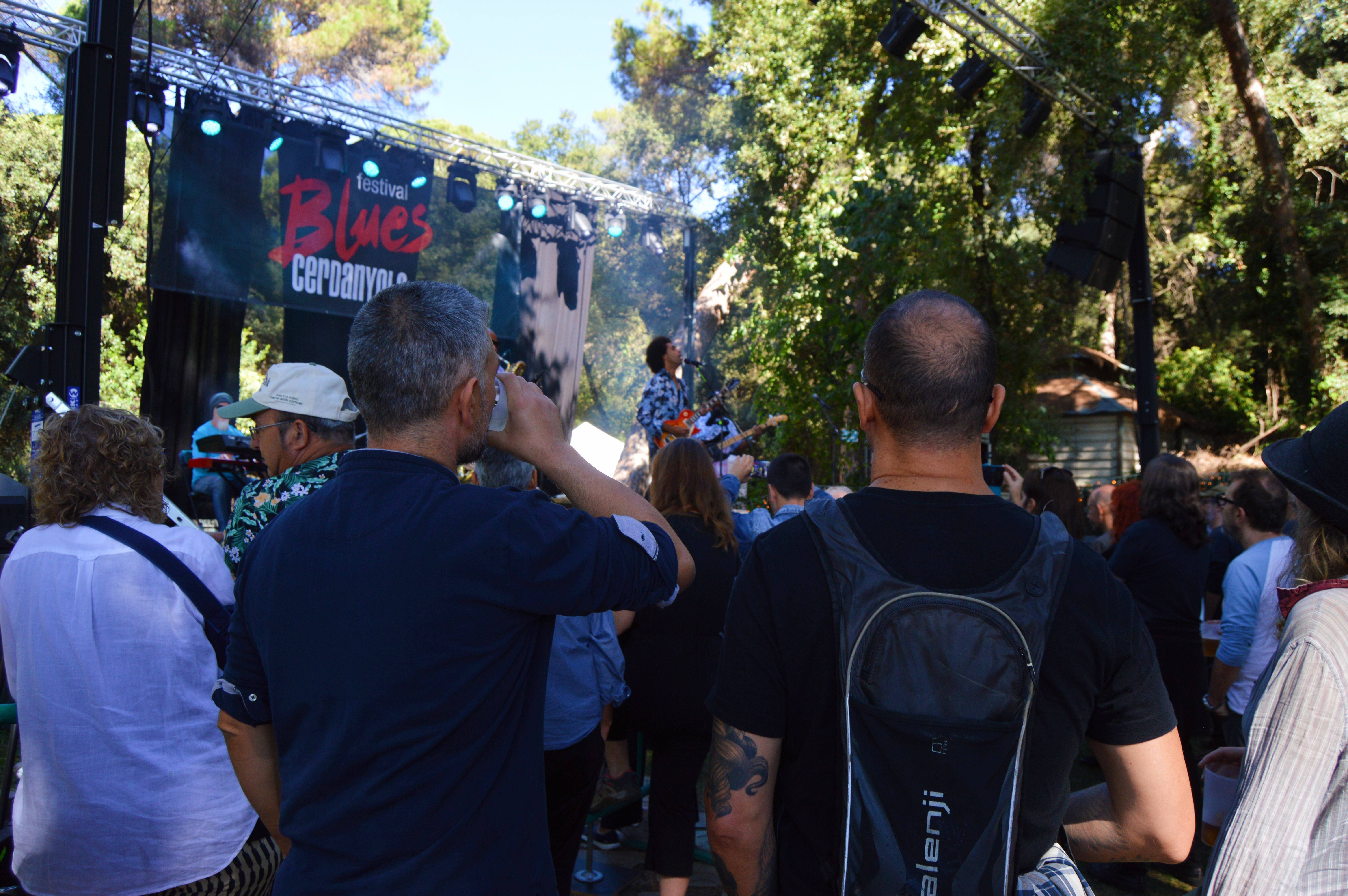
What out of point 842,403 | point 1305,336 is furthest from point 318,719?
point 1305,336

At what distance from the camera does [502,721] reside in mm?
1324

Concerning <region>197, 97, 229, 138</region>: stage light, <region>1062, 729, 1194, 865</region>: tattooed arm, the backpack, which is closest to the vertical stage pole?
the backpack

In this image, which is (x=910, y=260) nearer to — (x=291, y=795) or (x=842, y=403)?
(x=842, y=403)

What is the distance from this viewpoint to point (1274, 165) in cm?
1384

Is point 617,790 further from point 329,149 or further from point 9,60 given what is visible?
point 329,149

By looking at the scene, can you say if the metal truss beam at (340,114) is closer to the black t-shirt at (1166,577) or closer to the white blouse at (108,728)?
the white blouse at (108,728)

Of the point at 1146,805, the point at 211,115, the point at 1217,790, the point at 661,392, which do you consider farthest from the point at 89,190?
the point at 211,115

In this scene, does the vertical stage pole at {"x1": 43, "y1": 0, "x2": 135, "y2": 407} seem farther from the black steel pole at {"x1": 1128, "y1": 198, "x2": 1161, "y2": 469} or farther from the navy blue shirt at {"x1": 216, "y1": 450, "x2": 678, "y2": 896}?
the black steel pole at {"x1": 1128, "y1": 198, "x2": 1161, "y2": 469}

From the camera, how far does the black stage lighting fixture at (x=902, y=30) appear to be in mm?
7148

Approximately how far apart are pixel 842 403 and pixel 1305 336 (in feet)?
38.0

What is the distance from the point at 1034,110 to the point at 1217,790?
769 centimetres

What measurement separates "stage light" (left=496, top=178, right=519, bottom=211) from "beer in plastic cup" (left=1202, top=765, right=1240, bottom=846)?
10.3m

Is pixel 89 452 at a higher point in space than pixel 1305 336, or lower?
lower

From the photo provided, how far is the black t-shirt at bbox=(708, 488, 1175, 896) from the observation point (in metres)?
1.23
